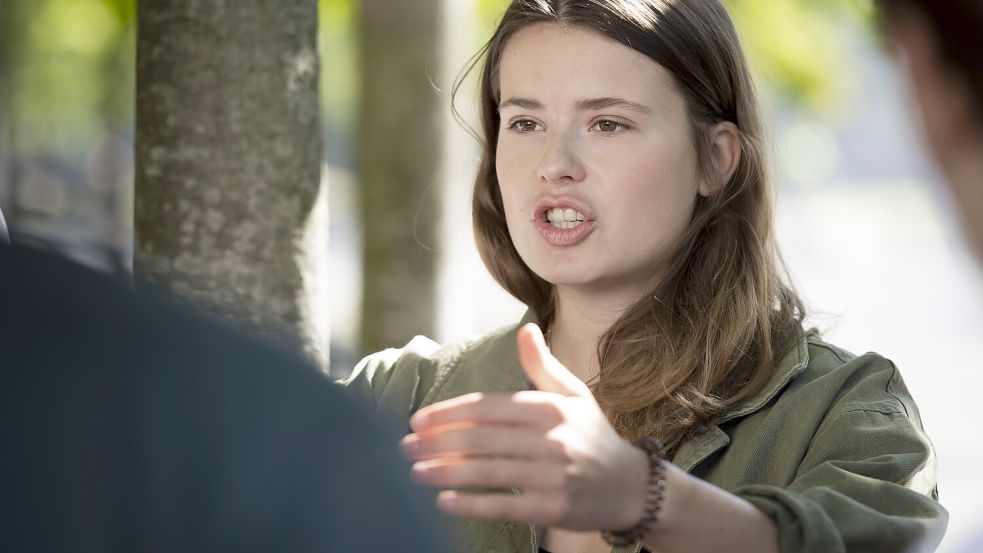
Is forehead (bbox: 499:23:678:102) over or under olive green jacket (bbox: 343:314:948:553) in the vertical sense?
over

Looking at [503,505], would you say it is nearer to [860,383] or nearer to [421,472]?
[421,472]

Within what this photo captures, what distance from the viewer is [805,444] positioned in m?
2.62

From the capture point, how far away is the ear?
10.2 feet

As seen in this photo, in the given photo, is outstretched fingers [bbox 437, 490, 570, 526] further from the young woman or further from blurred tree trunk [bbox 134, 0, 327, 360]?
blurred tree trunk [bbox 134, 0, 327, 360]

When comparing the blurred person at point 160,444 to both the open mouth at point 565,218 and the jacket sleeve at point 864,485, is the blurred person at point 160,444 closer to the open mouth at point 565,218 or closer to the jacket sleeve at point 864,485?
the jacket sleeve at point 864,485

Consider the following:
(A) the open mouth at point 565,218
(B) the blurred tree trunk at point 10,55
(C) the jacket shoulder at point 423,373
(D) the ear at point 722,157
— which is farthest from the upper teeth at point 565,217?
(B) the blurred tree trunk at point 10,55

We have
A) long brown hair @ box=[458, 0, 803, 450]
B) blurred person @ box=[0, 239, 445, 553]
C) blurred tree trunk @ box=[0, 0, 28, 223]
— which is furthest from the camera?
blurred tree trunk @ box=[0, 0, 28, 223]

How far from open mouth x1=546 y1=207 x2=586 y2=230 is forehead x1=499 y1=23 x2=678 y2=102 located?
27 cm

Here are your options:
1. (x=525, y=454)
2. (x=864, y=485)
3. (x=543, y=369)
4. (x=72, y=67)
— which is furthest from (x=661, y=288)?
(x=72, y=67)

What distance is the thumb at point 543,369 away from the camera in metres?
1.82

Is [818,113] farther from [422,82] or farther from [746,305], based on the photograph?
[746,305]

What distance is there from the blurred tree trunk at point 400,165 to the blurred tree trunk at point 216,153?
293 cm

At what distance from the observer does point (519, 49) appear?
3.11m

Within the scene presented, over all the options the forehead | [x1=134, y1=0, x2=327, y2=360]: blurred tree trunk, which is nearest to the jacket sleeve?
the forehead
